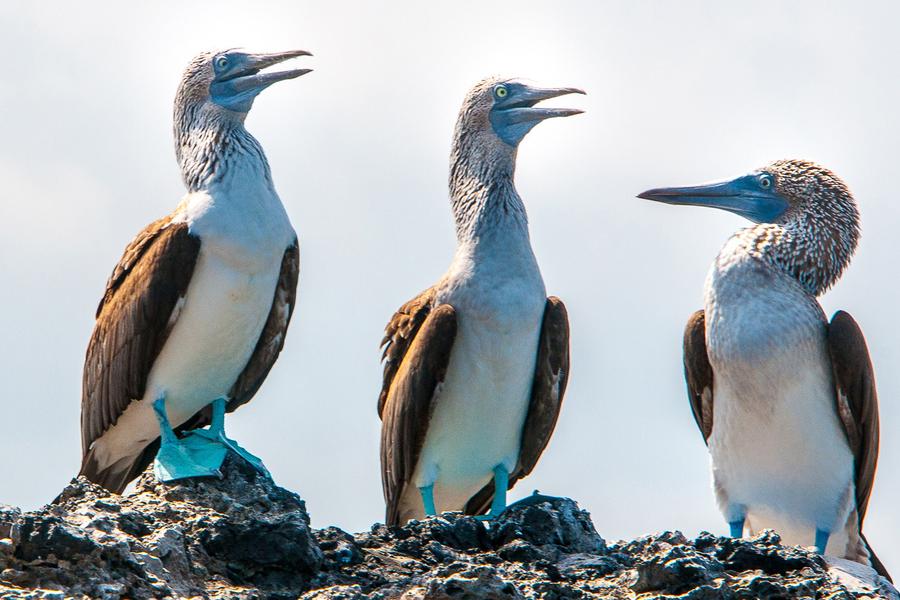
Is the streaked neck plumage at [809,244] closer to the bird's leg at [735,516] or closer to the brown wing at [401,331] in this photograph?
the bird's leg at [735,516]

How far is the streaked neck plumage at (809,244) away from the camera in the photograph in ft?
35.3

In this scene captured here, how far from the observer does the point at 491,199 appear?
36.3 ft

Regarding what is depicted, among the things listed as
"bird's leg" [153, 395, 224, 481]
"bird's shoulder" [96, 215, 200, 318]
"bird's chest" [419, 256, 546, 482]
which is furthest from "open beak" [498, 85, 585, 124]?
"bird's leg" [153, 395, 224, 481]

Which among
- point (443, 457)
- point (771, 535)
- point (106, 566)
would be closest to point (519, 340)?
point (443, 457)

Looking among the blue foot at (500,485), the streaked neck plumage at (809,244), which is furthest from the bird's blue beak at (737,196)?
the blue foot at (500,485)

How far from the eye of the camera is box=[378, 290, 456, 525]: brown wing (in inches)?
403

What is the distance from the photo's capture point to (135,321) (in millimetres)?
9977

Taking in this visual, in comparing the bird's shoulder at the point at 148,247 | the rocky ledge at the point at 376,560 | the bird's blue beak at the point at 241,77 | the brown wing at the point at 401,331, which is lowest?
the rocky ledge at the point at 376,560

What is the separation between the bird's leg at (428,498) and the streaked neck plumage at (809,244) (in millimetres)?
2800

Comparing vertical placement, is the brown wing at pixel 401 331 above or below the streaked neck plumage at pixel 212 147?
below

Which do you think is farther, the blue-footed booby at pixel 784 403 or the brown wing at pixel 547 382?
the brown wing at pixel 547 382

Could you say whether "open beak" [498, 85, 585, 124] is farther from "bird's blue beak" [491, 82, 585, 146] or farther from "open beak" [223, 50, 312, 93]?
"open beak" [223, 50, 312, 93]

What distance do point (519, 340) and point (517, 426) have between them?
0.66m

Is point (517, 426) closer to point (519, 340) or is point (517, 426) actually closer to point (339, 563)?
point (519, 340)
